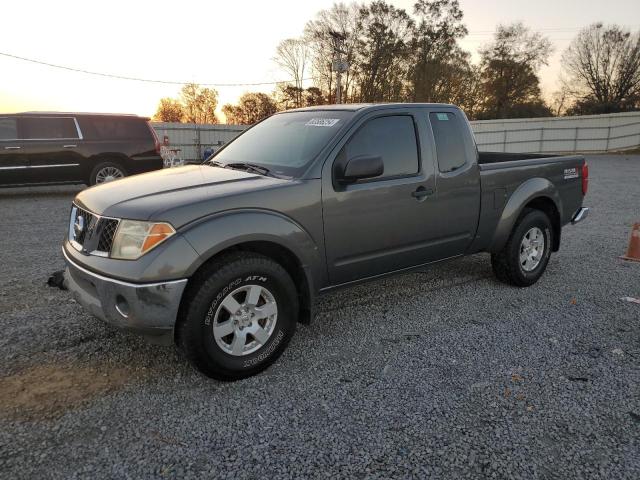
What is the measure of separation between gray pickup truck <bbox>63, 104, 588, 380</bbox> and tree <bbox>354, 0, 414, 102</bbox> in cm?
3840

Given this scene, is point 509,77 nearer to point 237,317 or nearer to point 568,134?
point 568,134

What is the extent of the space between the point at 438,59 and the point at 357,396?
43.8 m

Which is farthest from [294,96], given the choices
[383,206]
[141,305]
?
[141,305]

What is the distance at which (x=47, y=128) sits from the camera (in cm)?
1033

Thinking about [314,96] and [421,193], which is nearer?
[421,193]

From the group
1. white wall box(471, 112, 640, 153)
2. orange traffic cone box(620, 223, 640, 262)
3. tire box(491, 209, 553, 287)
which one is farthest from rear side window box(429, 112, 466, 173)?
white wall box(471, 112, 640, 153)

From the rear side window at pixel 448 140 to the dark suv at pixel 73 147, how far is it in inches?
343

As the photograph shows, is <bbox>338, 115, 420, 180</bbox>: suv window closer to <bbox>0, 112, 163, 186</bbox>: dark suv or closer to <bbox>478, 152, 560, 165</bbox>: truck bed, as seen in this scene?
<bbox>478, 152, 560, 165</bbox>: truck bed

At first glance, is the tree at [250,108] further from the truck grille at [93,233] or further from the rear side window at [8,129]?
the truck grille at [93,233]

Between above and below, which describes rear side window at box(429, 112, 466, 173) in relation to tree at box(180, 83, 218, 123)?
below

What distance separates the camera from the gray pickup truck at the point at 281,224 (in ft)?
9.00

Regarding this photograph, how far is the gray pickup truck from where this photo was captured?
2.74 m

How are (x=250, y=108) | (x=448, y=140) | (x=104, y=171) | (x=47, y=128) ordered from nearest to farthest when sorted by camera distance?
(x=448, y=140), (x=47, y=128), (x=104, y=171), (x=250, y=108)

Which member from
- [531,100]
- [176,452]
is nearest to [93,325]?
[176,452]
